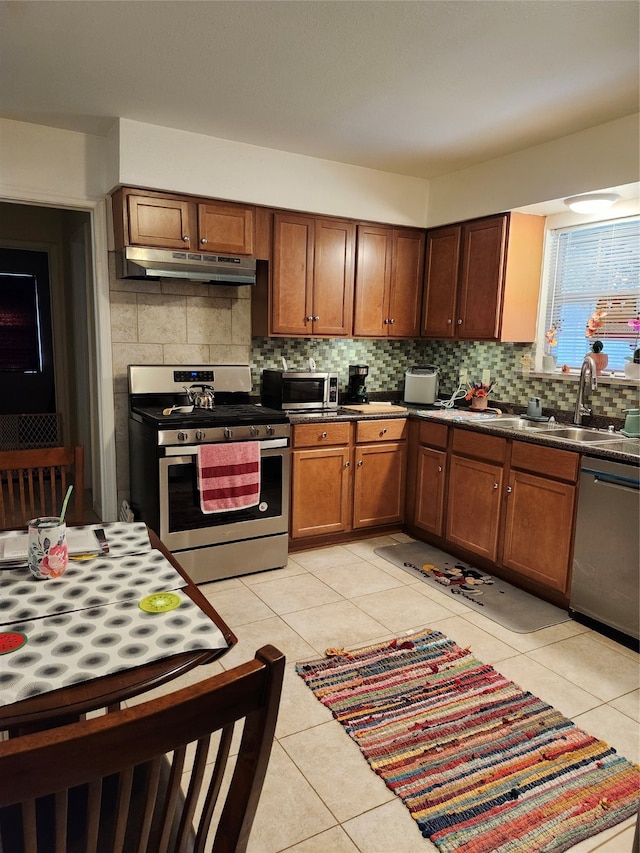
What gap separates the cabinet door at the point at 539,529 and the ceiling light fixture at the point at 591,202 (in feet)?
5.08

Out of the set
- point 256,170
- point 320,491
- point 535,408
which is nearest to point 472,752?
point 320,491

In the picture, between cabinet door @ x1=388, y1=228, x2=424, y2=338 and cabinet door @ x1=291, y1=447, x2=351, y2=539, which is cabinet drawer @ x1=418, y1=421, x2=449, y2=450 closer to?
cabinet door @ x1=291, y1=447, x2=351, y2=539

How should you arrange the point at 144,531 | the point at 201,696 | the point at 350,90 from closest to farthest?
1. the point at 201,696
2. the point at 144,531
3. the point at 350,90

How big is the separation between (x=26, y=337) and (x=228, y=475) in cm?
338

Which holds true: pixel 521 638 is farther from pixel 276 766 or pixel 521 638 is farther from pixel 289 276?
pixel 289 276

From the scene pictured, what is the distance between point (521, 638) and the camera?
9.18 feet

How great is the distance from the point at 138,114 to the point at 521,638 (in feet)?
10.7

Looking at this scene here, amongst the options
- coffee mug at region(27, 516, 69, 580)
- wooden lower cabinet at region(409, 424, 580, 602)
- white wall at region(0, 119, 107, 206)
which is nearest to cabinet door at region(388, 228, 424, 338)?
wooden lower cabinet at region(409, 424, 580, 602)

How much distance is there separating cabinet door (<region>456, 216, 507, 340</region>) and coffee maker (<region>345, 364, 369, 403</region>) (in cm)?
73

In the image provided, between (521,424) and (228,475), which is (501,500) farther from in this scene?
(228,475)

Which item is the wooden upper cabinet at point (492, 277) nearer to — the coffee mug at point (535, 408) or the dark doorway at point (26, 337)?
the coffee mug at point (535, 408)

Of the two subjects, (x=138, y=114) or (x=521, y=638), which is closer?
(x=521, y=638)

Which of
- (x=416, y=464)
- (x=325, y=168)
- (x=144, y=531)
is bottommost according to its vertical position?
(x=416, y=464)

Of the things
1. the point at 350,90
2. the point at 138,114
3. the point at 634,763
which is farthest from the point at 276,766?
the point at 138,114
